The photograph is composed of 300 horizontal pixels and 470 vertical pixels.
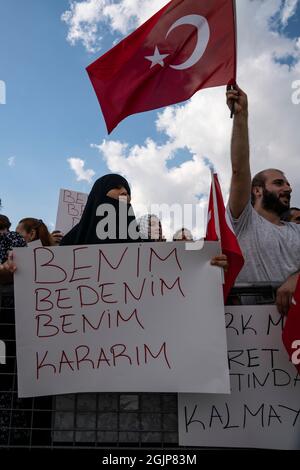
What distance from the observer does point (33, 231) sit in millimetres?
3898

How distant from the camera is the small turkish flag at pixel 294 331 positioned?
2.04 m

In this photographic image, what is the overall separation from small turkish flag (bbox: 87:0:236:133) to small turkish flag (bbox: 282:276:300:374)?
66.1 inches

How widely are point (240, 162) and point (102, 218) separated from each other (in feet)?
2.86

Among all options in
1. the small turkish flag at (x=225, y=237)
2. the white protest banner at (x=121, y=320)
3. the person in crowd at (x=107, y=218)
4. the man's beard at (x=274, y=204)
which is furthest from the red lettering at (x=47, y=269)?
the man's beard at (x=274, y=204)

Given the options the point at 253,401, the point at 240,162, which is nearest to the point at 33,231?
the point at 240,162

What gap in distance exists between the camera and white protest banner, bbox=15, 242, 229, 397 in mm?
2074

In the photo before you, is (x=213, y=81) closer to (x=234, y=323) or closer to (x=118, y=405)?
(x=234, y=323)

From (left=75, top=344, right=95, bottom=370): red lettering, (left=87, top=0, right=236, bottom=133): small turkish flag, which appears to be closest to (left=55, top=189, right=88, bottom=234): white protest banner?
(left=87, top=0, right=236, bottom=133): small turkish flag

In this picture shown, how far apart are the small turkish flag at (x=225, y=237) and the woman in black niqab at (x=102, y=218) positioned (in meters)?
0.55

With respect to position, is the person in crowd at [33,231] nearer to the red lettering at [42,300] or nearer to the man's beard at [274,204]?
the red lettering at [42,300]

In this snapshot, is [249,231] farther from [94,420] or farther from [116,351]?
[94,420]

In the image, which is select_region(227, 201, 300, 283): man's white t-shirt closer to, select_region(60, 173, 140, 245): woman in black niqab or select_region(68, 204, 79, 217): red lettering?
select_region(60, 173, 140, 245): woman in black niqab

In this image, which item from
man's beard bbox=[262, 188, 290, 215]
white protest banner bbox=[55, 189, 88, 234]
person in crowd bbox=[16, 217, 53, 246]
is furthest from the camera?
white protest banner bbox=[55, 189, 88, 234]

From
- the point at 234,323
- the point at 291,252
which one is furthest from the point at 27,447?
the point at 291,252
